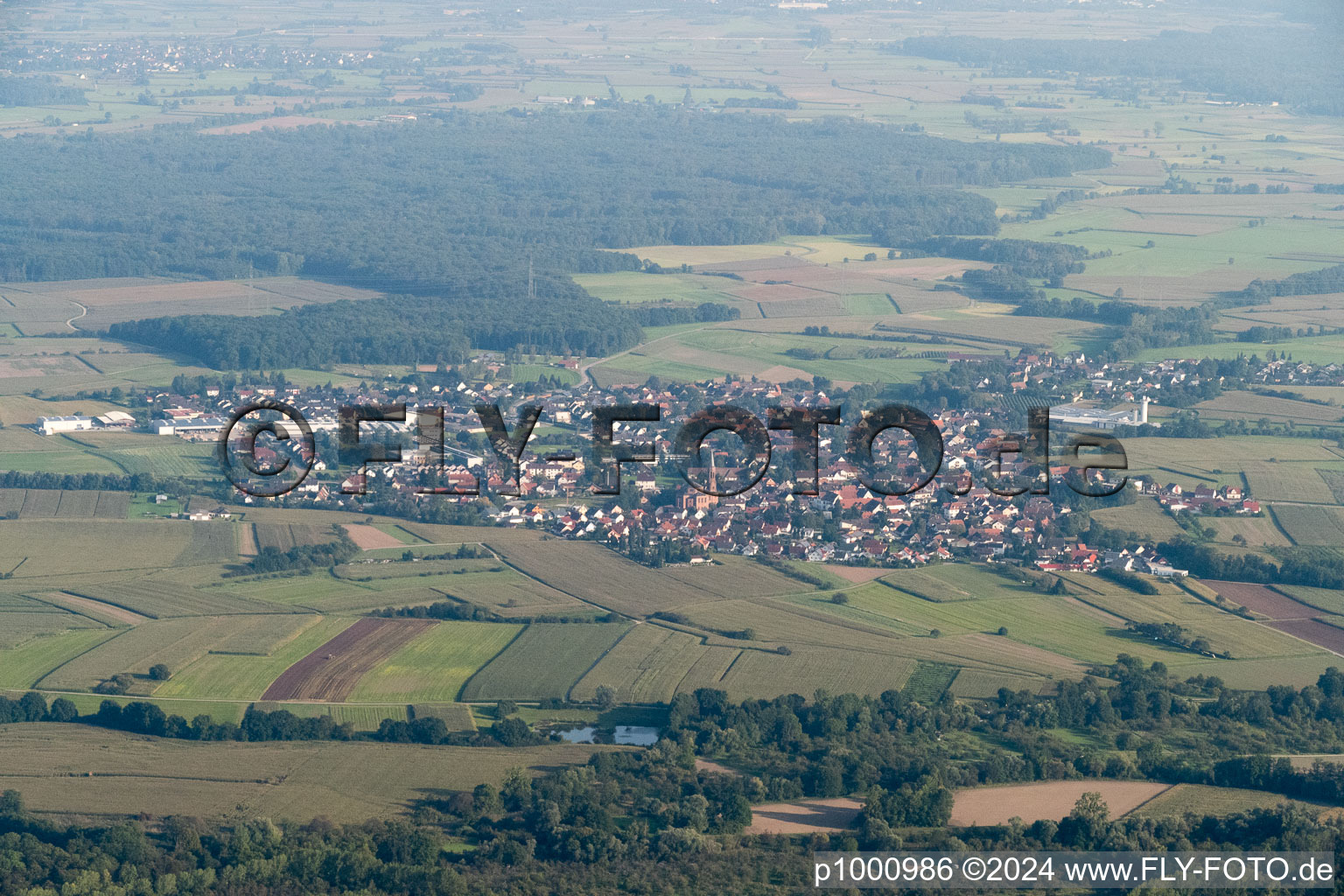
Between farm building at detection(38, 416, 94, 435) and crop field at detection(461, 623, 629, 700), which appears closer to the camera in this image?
crop field at detection(461, 623, 629, 700)

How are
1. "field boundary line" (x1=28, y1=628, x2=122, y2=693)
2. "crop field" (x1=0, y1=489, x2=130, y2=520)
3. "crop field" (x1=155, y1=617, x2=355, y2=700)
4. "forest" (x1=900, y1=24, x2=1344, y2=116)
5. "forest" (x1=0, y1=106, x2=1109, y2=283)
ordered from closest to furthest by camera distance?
1. "crop field" (x1=155, y1=617, x2=355, y2=700)
2. "field boundary line" (x1=28, y1=628, x2=122, y2=693)
3. "crop field" (x1=0, y1=489, x2=130, y2=520)
4. "forest" (x1=0, y1=106, x2=1109, y2=283)
5. "forest" (x1=900, y1=24, x2=1344, y2=116)

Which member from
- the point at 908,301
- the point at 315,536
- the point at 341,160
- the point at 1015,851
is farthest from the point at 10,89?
the point at 1015,851

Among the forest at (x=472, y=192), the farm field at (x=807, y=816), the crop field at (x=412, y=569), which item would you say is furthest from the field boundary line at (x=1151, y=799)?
the forest at (x=472, y=192)

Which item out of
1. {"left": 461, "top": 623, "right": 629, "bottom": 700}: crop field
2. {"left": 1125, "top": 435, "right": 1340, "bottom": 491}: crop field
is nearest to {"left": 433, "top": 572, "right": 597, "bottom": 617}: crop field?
{"left": 461, "top": 623, "right": 629, "bottom": 700}: crop field

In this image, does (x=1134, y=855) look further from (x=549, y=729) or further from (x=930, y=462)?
(x=930, y=462)

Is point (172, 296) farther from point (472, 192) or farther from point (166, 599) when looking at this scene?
point (166, 599)

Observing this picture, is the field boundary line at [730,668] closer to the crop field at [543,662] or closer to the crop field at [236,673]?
the crop field at [543,662]

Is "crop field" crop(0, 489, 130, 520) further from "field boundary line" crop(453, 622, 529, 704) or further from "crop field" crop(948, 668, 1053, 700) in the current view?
"crop field" crop(948, 668, 1053, 700)

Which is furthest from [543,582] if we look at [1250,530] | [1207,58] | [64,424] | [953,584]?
[1207,58]
